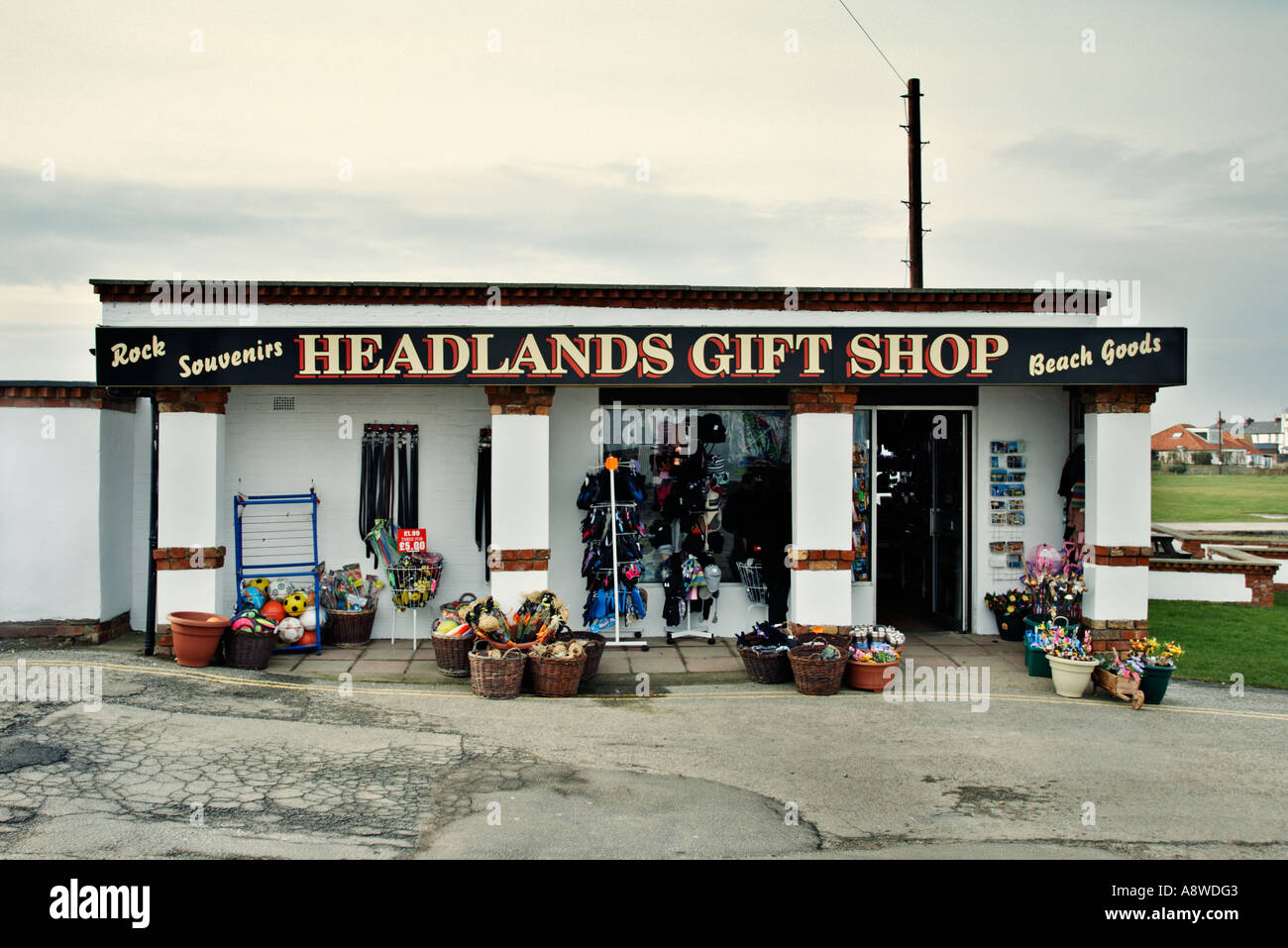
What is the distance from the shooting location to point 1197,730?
8.42m

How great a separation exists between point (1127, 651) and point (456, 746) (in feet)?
24.2

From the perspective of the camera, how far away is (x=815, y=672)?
30.8 feet

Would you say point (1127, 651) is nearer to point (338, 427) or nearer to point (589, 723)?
point (589, 723)

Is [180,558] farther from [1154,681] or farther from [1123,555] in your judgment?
[1123,555]


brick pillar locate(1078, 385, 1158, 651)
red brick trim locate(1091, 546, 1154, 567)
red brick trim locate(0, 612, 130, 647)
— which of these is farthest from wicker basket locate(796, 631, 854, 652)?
red brick trim locate(0, 612, 130, 647)

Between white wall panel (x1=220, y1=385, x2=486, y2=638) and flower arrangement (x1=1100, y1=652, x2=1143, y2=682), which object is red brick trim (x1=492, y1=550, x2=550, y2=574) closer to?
white wall panel (x1=220, y1=385, x2=486, y2=638)

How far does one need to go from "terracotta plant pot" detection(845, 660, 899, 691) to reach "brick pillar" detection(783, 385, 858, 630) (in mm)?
733

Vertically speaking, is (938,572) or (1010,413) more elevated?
(1010,413)

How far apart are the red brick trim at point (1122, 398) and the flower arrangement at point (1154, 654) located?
8.53 feet

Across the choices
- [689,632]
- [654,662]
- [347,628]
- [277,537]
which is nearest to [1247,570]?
[689,632]

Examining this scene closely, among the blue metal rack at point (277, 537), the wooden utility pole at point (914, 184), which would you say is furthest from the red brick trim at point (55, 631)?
the wooden utility pole at point (914, 184)

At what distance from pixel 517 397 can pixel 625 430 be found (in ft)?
6.03

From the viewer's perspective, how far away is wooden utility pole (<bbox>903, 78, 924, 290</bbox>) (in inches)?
793
